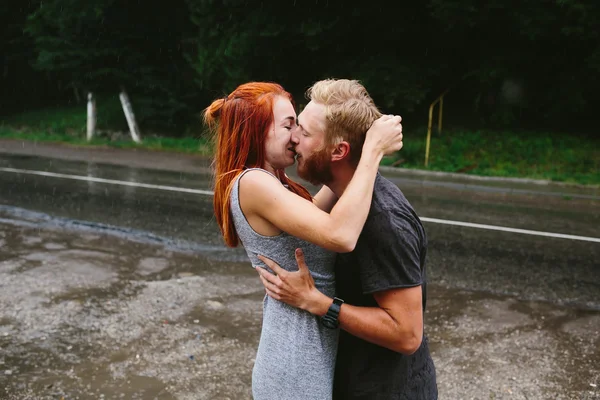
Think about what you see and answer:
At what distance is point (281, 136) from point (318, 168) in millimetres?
229

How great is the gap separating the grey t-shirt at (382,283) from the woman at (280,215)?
52 mm

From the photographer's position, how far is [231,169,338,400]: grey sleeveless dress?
2055mm

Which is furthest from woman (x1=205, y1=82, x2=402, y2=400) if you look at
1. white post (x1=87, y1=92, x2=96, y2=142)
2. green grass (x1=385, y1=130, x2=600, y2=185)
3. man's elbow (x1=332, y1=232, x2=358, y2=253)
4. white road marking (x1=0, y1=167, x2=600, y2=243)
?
white post (x1=87, y1=92, x2=96, y2=142)

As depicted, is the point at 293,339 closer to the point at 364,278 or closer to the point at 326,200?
the point at 364,278

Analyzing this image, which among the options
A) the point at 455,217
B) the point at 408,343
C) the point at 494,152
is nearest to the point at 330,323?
the point at 408,343

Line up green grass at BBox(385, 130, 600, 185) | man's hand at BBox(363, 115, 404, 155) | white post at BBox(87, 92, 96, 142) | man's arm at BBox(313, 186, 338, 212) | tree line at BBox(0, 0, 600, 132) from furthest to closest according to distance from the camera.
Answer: white post at BBox(87, 92, 96, 142), tree line at BBox(0, 0, 600, 132), green grass at BBox(385, 130, 600, 185), man's arm at BBox(313, 186, 338, 212), man's hand at BBox(363, 115, 404, 155)

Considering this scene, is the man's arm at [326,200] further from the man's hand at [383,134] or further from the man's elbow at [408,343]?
the man's elbow at [408,343]

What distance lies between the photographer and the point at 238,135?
2.21 metres

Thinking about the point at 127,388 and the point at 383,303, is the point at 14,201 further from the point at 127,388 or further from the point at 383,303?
the point at 383,303

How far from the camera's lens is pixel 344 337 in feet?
6.98

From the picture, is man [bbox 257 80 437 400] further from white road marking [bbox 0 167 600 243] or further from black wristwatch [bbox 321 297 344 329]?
white road marking [bbox 0 167 600 243]

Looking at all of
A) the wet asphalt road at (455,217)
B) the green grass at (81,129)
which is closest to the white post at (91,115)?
the green grass at (81,129)

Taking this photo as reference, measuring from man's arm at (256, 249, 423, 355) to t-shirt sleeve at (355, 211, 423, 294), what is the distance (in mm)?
38

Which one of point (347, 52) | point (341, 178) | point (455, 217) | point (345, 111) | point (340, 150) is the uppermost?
point (347, 52)
